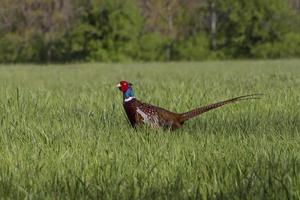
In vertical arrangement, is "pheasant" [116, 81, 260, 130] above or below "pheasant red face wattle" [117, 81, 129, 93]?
below

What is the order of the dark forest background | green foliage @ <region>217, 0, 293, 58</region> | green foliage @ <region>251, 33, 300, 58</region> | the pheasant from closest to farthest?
the pheasant → the dark forest background → green foliage @ <region>251, 33, 300, 58</region> → green foliage @ <region>217, 0, 293, 58</region>

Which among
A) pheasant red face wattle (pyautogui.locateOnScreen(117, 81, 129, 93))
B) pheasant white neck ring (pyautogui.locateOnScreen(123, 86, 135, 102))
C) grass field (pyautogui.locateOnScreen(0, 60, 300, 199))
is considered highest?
pheasant red face wattle (pyautogui.locateOnScreen(117, 81, 129, 93))

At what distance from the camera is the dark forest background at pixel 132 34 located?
134 ft

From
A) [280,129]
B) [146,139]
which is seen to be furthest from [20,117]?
[280,129]

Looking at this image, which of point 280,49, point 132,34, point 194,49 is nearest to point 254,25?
point 280,49

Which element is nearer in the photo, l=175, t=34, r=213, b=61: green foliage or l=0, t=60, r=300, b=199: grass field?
l=0, t=60, r=300, b=199: grass field

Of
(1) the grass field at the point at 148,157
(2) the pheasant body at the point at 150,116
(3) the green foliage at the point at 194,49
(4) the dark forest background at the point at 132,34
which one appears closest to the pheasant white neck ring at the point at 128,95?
(2) the pheasant body at the point at 150,116

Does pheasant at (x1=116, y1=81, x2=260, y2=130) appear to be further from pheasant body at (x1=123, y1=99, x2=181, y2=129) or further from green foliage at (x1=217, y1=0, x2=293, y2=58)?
green foliage at (x1=217, y1=0, x2=293, y2=58)

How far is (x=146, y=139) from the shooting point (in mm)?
3867

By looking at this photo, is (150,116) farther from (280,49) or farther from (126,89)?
(280,49)

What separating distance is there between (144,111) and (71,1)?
150 feet

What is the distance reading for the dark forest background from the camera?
41.0 metres

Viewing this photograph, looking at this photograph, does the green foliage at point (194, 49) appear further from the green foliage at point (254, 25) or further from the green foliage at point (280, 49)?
the green foliage at point (280, 49)

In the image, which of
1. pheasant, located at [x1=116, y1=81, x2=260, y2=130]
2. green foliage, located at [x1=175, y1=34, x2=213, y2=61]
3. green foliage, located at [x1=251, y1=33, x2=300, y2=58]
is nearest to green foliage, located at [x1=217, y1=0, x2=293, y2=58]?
green foliage, located at [x1=251, y1=33, x2=300, y2=58]
